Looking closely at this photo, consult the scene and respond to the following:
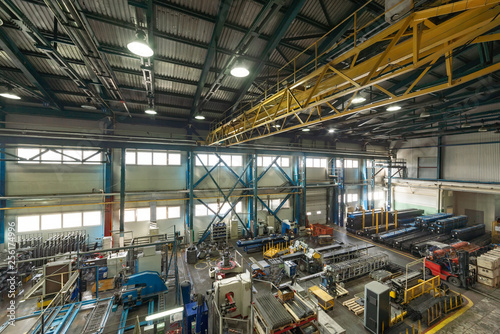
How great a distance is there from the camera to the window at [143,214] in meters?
13.0

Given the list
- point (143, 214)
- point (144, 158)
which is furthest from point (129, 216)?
point (144, 158)

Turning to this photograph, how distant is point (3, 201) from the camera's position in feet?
33.6

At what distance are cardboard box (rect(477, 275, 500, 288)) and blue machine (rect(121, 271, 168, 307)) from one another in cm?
1446

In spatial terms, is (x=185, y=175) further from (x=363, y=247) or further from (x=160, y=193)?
(x=363, y=247)

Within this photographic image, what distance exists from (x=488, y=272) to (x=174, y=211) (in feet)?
57.1

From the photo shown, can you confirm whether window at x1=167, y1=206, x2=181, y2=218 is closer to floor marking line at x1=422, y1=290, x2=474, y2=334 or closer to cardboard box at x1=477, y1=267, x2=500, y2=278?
floor marking line at x1=422, y1=290, x2=474, y2=334

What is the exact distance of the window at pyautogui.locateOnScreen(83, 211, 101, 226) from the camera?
38.9 feet

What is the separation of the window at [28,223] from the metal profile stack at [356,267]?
1619cm

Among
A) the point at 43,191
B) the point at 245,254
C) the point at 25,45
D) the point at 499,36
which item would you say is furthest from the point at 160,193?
the point at 499,36

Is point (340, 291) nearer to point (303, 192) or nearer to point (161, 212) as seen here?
point (303, 192)

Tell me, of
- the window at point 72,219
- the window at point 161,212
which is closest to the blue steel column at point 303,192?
the window at point 161,212

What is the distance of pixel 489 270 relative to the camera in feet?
28.6

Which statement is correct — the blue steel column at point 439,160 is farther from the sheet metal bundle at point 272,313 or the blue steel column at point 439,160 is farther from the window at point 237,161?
the sheet metal bundle at point 272,313

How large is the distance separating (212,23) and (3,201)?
14.3m
